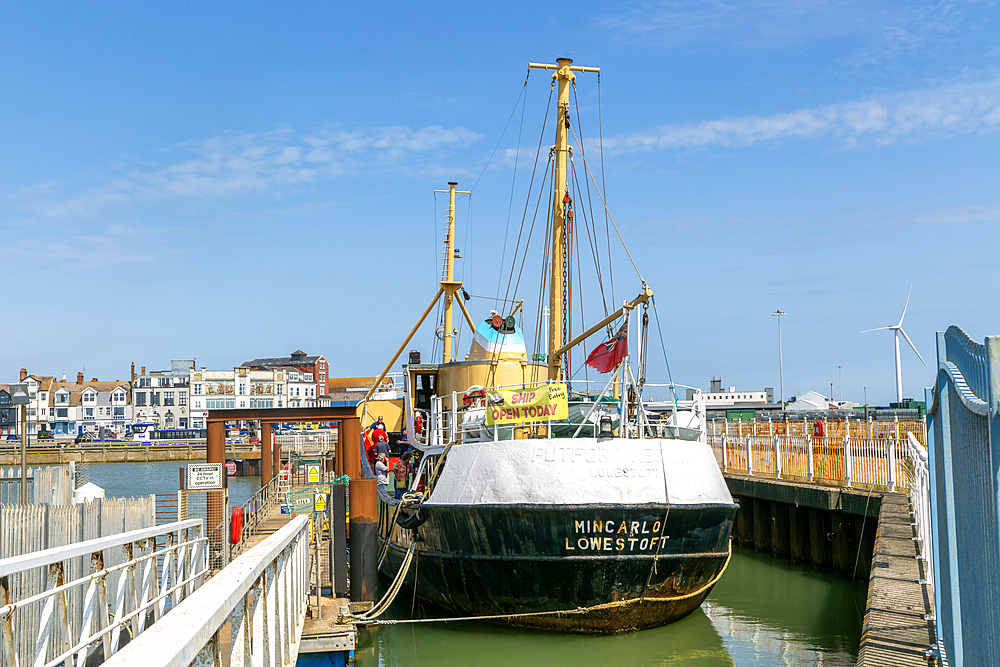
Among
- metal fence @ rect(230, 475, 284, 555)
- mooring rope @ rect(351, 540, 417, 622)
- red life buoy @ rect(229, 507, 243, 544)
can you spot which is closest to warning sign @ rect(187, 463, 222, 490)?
red life buoy @ rect(229, 507, 243, 544)

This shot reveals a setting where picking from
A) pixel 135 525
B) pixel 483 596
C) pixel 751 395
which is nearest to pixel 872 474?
pixel 483 596

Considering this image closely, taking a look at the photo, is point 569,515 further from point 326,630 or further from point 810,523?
point 810,523

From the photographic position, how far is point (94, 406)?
14262 centimetres

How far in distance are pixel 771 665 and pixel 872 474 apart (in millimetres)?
8319

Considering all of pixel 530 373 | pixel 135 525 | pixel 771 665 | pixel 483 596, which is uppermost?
pixel 530 373

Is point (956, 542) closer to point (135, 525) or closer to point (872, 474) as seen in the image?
point (135, 525)

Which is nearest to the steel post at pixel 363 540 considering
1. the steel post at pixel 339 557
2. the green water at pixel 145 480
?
the steel post at pixel 339 557

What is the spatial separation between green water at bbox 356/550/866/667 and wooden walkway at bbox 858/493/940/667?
231 centimetres

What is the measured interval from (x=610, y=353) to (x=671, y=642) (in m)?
5.24

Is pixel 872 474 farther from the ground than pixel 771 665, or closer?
farther from the ground

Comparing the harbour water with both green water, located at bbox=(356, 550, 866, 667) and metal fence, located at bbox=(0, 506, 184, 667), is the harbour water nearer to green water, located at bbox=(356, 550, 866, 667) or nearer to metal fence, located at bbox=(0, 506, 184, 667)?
green water, located at bbox=(356, 550, 866, 667)

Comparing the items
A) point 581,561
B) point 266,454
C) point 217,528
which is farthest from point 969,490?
point 266,454

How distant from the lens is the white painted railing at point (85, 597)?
5617 millimetres

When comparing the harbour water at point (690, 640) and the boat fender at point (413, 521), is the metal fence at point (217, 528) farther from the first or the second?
the boat fender at point (413, 521)
